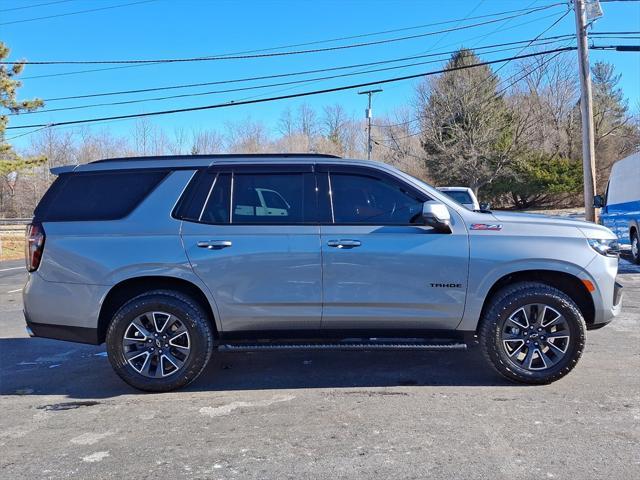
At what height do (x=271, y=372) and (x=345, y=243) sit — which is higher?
(x=345, y=243)

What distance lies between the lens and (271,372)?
5105 millimetres

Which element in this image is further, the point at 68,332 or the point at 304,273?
the point at 68,332

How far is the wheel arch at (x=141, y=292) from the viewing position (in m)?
4.59

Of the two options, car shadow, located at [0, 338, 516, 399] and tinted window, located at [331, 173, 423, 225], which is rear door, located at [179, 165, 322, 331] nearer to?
tinted window, located at [331, 173, 423, 225]

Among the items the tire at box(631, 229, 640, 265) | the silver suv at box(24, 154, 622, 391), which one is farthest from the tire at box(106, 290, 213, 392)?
the tire at box(631, 229, 640, 265)

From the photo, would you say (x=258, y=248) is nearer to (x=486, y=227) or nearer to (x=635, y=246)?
(x=486, y=227)

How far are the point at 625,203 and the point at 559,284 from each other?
11.4 metres

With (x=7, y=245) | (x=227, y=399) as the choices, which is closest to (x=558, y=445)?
(x=227, y=399)

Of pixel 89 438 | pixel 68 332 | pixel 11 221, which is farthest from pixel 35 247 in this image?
pixel 11 221

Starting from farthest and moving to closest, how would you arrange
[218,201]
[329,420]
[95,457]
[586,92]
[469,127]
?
[469,127]
[586,92]
[218,201]
[329,420]
[95,457]

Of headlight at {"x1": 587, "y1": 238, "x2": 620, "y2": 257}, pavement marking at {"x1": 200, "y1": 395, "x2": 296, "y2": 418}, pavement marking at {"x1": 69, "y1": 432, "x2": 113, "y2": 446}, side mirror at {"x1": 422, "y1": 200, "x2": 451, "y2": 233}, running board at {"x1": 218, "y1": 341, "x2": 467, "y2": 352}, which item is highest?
side mirror at {"x1": 422, "y1": 200, "x2": 451, "y2": 233}

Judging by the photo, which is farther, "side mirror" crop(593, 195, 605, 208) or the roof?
"side mirror" crop(593, 195, 605, 208)

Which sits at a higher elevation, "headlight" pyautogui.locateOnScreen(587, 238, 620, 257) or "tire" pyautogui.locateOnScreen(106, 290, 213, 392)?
"headlight" pyautogui.locateOnScreen(587, 238, 620, 257)

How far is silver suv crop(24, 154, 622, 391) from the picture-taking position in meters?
4.43
